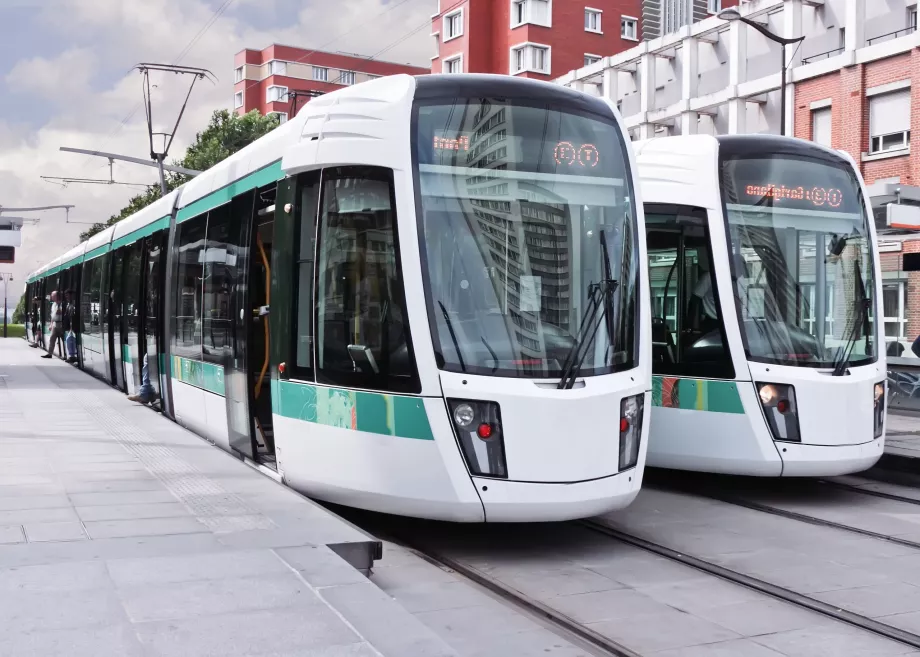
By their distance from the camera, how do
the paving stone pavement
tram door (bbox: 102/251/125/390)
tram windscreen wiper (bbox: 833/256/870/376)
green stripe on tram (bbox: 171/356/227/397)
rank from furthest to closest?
1. tram door (bbox: 102/251/125/390)
2. the paving stone pavement
3. green stripe on tram (bbox: 171/356/227/397)
4. tram windscreen wiper (bbox: 833/256/870/376)

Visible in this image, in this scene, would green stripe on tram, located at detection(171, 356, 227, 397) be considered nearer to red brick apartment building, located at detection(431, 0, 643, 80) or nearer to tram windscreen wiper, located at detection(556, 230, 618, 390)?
tram windscreen wiper, located at detection(556, 230, 618, 390)

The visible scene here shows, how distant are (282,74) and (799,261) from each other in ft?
237

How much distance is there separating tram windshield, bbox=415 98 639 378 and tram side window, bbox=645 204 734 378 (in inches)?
81.8

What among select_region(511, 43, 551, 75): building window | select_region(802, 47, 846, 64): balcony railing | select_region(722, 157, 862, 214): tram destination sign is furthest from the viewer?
select_region(511, 43, 551, 75): building window

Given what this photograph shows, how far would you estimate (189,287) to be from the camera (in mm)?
11695

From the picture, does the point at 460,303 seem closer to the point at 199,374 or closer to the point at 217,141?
the point at 199,374

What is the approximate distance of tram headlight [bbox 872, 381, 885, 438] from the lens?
936 centimetres

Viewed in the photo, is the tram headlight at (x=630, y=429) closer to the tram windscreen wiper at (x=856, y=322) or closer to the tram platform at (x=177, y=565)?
the tram platform at (x=177, y=565)

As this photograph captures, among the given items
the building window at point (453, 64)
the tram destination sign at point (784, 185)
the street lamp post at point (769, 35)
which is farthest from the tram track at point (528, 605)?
the building window at point (453, 64)

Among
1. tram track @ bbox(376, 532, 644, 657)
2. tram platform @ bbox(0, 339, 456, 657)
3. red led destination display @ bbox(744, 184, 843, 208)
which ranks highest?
red led destination display @ bbox(744, 184, 843, 208)

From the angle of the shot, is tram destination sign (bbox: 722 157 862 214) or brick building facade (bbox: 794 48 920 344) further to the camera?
brick building facade (bbox: 794 48 920 344)

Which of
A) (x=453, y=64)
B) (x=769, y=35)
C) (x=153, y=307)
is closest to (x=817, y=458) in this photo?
(x=153, y=307)

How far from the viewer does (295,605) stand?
5.06 meters

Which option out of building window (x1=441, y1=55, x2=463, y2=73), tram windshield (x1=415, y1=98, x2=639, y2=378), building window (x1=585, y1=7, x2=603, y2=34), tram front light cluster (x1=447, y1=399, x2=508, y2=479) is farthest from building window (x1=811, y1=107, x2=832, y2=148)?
tram front light cluster (x1=447, y1=399, x2=508, y2=479)
